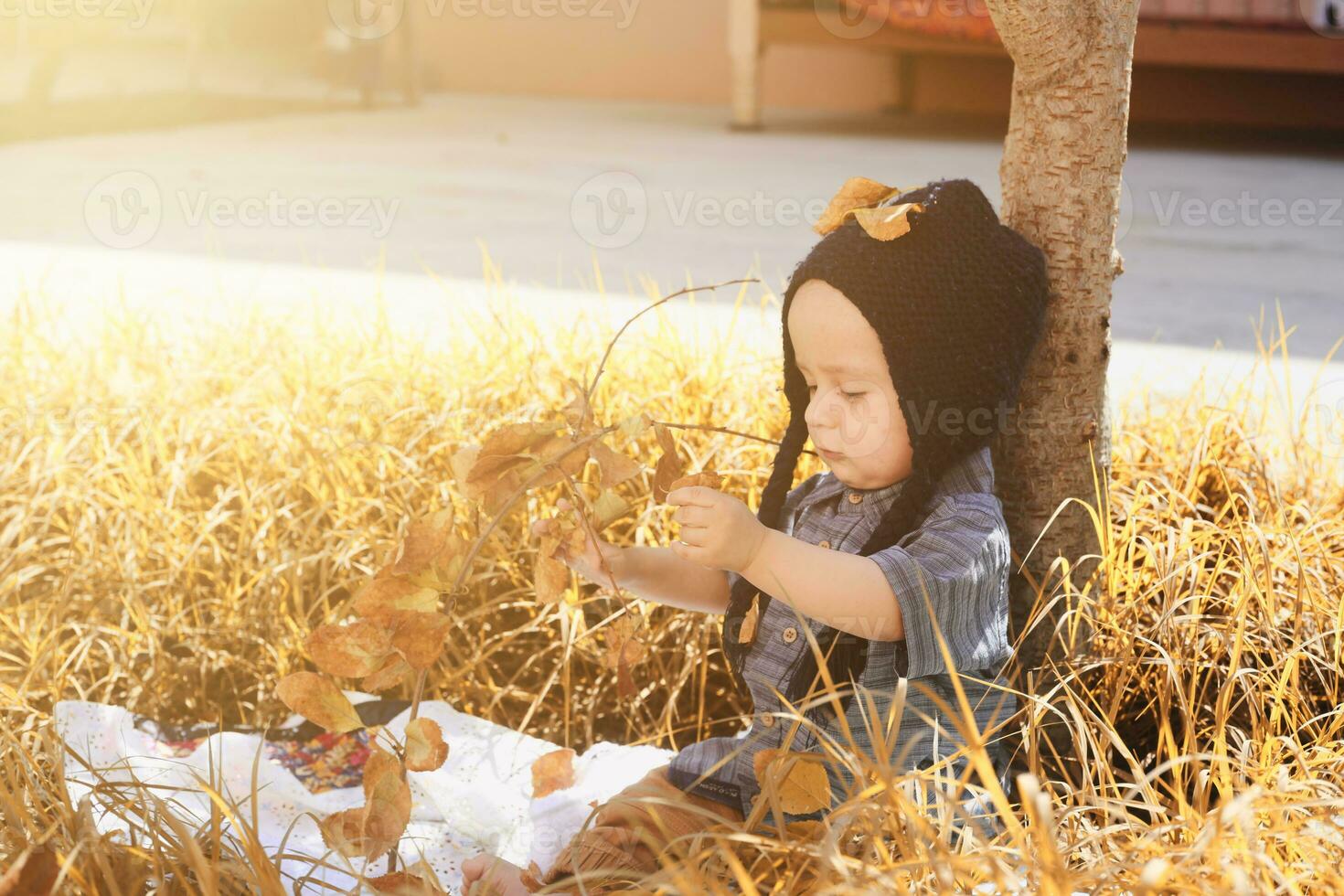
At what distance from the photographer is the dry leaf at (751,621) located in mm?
1134

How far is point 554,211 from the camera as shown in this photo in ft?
14.4

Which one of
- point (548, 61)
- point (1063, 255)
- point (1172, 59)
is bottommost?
point (1063, 255)

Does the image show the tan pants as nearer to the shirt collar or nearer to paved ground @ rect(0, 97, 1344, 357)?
the shirt collar

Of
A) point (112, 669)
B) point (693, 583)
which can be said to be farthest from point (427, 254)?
point (693, 583)

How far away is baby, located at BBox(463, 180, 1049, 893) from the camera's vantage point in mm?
1017

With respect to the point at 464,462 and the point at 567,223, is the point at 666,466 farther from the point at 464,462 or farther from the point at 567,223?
the point at 567,223

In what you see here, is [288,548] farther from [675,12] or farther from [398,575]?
[675,12]

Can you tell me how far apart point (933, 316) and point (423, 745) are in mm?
542

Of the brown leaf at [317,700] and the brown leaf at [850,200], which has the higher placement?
the brown leaf at [850,200]

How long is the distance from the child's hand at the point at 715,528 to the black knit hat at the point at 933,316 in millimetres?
142

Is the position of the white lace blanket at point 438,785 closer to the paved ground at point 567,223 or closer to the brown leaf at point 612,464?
the brown leaf at point 612,464

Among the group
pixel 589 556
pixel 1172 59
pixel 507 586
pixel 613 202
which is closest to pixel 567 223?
pixel 613 202

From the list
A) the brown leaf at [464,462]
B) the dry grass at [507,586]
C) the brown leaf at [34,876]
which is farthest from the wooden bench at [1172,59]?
the brown leaf at [34,876]

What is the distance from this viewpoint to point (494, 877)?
1063 mm
